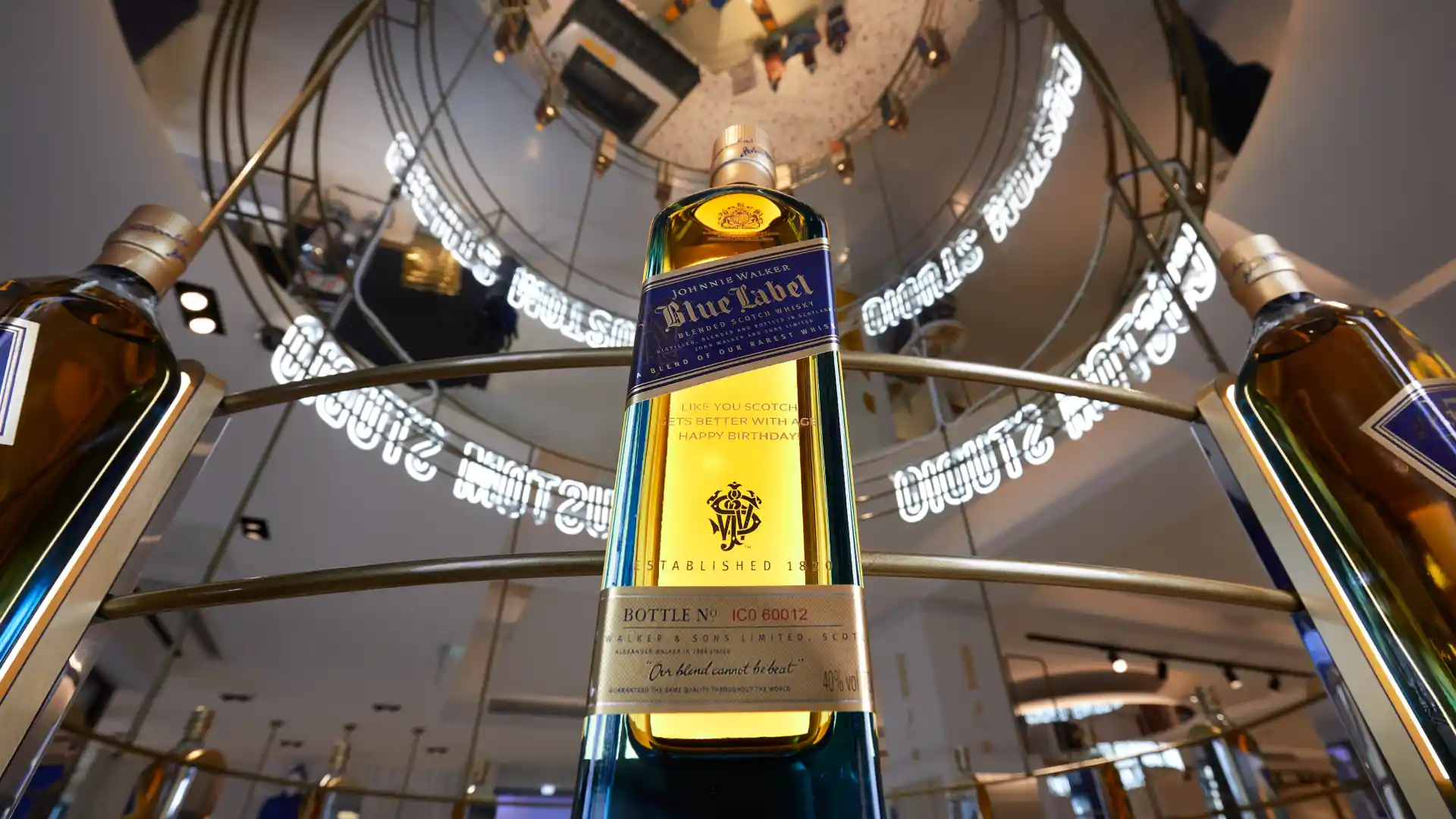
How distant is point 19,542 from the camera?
0.29 m

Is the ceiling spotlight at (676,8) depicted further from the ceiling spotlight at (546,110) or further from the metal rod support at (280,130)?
the metal rod support at (280,130)

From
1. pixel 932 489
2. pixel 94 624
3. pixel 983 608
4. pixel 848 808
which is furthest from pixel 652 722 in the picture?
pixel 932 489

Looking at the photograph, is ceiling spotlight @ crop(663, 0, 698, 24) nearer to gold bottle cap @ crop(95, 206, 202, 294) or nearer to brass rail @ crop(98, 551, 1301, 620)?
gold bottle cap @ crop(95, 206, 202, 294)

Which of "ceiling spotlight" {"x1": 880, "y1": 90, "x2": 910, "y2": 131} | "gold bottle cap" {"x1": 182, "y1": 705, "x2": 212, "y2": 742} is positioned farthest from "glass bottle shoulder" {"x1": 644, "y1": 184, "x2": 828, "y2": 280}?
"ceiling spotlight" {"x1": 880, "y1": 90, "x2": 910, "y2": 131}

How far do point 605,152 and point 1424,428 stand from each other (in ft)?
4.86

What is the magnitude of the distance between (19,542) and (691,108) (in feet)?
4.18

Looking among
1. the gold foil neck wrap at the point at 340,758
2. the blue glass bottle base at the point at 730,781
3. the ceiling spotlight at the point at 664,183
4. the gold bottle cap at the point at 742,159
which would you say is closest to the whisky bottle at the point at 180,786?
the gold foil neck wrap at the point at 340,758

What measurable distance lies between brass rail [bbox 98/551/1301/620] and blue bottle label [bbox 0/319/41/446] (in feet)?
0.30

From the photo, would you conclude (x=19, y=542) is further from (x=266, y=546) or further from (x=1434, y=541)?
(x=266, y=546)

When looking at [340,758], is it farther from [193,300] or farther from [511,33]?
[511,33]

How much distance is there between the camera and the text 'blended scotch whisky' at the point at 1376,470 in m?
0.30

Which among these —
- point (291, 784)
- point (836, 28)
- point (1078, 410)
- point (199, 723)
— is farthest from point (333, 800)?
point (1078, 410)

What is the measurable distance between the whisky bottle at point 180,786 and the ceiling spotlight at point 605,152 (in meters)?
1.29

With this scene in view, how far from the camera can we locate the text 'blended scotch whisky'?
0.97 feet
